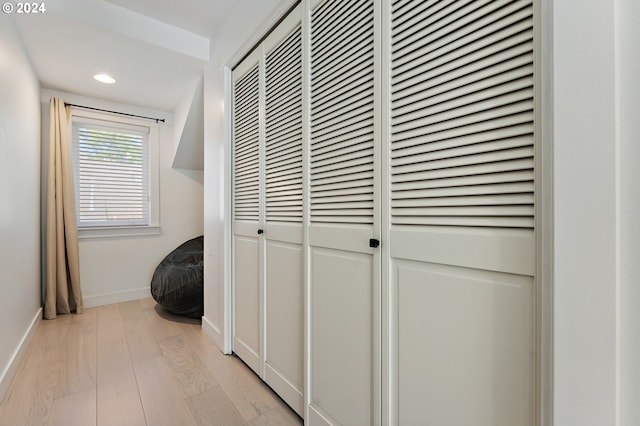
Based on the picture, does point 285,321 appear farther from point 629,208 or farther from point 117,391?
point 629,208

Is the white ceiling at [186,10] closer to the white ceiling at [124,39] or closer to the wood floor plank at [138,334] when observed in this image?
the white ceiling at [124,39]

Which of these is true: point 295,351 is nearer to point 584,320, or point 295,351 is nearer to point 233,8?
point 584,320

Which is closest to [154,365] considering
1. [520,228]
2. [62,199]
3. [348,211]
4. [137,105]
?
[348,211]

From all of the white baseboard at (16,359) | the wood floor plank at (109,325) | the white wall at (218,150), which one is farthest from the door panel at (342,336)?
the wood floor plank at (109,325)

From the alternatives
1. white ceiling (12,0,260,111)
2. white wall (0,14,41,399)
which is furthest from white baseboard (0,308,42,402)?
white ceiling (12,0,260,111)

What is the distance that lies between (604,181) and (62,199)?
3858mm

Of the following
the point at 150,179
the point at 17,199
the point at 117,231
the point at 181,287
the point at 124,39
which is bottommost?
the point at 181,287

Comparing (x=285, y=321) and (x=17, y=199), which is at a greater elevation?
(x=17, y=199)

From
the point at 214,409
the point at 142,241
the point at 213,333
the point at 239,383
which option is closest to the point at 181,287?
the point at 213,333

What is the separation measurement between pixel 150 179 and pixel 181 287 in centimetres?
154

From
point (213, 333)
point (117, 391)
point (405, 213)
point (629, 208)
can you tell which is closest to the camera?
point (629, 208)

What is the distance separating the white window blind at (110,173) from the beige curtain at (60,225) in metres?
0.22

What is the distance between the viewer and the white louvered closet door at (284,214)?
1.49 metres

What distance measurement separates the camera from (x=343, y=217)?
123 centimetres
